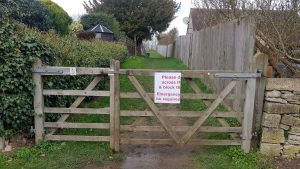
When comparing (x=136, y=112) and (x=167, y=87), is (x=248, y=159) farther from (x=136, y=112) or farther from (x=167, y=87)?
(x=136, y=112)

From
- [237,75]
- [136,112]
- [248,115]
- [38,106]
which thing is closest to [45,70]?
[38,106]

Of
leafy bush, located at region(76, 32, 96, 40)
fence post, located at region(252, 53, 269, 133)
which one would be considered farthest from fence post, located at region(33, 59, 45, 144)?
leafy bush, located at region(76, 32, 96, 40)

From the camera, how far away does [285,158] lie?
5.42m

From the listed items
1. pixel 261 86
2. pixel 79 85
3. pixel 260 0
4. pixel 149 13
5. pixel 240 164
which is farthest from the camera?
pixel 149 13

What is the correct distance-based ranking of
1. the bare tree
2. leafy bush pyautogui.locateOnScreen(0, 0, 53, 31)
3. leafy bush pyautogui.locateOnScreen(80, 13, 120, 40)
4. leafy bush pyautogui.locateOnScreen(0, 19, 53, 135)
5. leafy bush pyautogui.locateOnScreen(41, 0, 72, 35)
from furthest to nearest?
1. leafy bush pyautogui.locateOnScreen(80, 13, 120, 40)
2. leafy bush pyautogui.locateOnScreen(41, 0, 72, 35)
3. leafy bush pyautogui.locateOnScreen(0, 0, 53, 31)
4. the bare tree
5. leafy bush pyautogui.locateOnScreen(0, 19, 53, 135)

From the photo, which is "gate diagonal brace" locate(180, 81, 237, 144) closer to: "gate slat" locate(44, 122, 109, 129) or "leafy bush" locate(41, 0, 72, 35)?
"gate slat" locate(44, 122, 109, 129)

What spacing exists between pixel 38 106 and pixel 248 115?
362 cm

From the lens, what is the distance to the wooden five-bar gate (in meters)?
5.33

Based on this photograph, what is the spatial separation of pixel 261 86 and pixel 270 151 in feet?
3.73

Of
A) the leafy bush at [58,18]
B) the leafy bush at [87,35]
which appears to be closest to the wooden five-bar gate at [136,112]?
the leafy bush at [58,18]

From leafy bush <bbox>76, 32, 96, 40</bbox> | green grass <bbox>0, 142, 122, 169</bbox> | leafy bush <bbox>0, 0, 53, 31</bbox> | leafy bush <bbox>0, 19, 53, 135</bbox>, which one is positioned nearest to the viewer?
green grass <bbox>0, 142, 122, 169</bbox>

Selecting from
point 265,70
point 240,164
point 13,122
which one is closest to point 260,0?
point 265,70

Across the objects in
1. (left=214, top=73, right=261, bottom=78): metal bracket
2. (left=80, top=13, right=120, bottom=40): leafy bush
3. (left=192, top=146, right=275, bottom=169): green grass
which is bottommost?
(left=192, top=146, right=275, bottom=169): green grass

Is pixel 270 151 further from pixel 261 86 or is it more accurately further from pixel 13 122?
pixel 13 122
